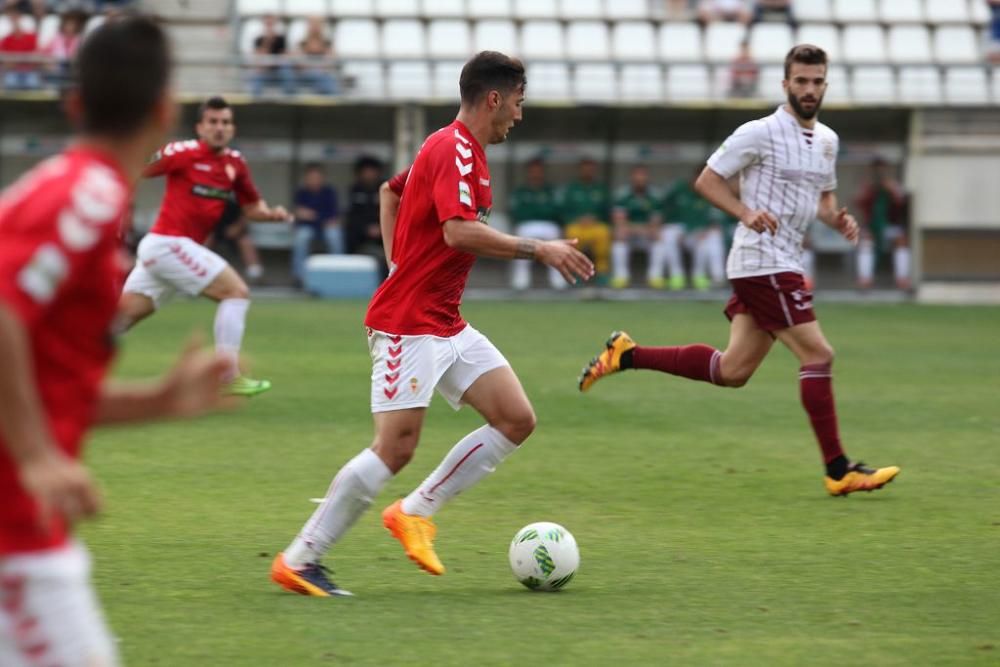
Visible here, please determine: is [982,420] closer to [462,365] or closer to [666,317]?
[462,365]

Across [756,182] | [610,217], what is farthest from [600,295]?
[756,182]

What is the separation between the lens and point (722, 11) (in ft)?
91.9

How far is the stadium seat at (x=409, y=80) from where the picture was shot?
26.1 m

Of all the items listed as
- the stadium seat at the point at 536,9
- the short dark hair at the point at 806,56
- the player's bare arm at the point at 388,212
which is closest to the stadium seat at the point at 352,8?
the stadium seat at the point at 536,9

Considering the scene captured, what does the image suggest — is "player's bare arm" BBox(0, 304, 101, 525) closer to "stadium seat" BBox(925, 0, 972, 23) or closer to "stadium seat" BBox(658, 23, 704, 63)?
"stadium seat" BBox(658, 23, 704, 63)

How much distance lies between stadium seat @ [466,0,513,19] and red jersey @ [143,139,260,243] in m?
15.9

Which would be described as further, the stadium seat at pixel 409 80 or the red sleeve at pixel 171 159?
the stadium seat at pixel 409 80

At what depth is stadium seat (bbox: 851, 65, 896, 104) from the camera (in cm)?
2658

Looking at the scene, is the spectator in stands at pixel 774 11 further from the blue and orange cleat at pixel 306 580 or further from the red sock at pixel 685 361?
the blue and orange cleat at pixel 306 580

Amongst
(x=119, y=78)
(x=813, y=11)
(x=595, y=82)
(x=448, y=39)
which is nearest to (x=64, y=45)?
(x=448, y=39)

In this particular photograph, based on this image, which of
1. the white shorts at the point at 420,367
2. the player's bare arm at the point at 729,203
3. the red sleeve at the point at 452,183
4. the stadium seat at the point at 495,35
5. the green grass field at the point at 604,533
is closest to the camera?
the green grass field at the point at 604,533

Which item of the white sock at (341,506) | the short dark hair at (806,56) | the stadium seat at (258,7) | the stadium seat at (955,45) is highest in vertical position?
the stadium seat at (258,7)

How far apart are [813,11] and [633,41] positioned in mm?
3524

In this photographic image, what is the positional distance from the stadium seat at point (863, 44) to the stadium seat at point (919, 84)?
698 mm
